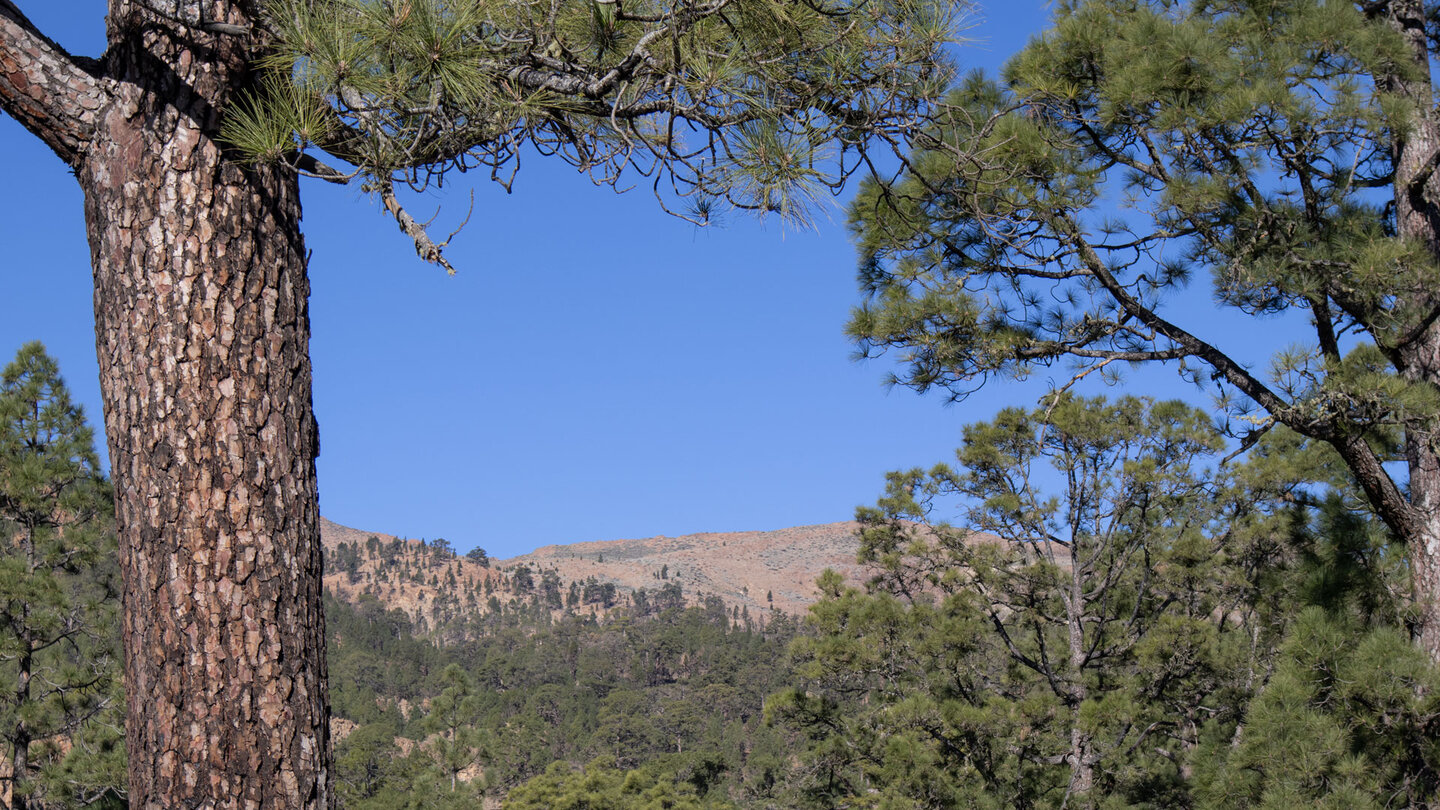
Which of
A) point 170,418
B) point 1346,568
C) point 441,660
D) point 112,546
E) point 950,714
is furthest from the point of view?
point 441,660

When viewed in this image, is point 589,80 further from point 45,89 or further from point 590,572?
point 590,572

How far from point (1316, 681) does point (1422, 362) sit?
4.84 ft

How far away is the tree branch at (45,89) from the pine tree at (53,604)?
6.81m

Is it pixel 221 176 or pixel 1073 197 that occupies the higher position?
pixel 1073 197

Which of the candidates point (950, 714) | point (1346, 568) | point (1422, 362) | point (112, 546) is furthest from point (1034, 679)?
point (112, 546)

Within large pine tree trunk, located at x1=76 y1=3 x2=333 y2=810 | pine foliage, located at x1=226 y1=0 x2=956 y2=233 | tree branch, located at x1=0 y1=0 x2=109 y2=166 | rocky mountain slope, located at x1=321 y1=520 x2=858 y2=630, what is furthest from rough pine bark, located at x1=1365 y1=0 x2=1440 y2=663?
rocky mountain slope, located at x1=321 y1=520 x2=858 y2=630

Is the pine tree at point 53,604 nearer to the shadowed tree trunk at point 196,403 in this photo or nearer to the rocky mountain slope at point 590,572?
the shadowed tree trunk at point 196,403

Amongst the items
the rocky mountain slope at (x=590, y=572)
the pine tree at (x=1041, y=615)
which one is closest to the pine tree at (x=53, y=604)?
the pine tree at (x=1041, y=615)

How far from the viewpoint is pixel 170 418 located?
2.09m

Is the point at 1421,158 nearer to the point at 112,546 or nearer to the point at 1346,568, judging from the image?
the point at 1346,568

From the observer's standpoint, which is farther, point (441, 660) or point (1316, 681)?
point (441, 660)

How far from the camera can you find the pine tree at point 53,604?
775cm

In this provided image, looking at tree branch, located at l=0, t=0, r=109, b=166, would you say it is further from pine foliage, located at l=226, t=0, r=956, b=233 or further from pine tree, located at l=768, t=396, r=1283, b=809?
pine tree, located at l=768, t=396, r=1283, b=809

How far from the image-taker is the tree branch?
220cm
